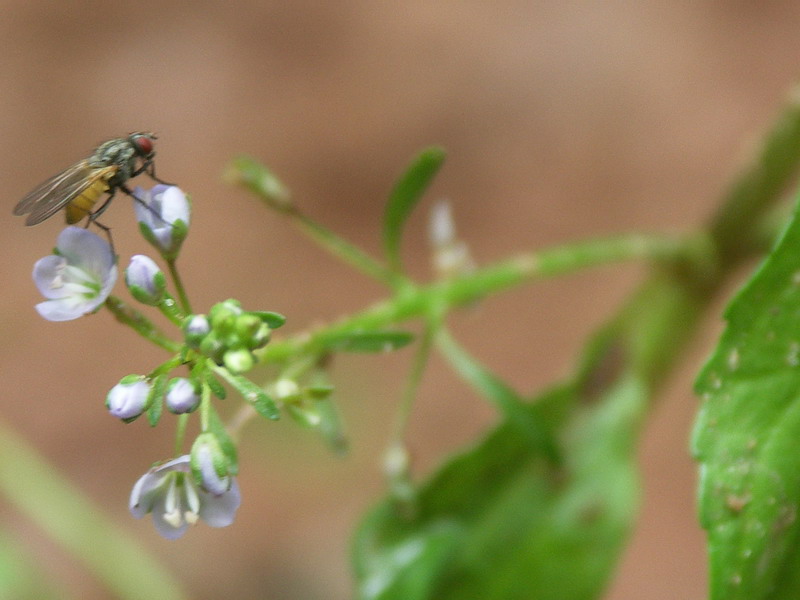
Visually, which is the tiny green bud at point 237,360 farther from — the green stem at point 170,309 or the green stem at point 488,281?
the green stem at point 488,281

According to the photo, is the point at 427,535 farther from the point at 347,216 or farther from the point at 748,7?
the point at 748,7

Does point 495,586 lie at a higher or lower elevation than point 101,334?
lower

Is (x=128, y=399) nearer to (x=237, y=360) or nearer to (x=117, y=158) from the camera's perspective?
(x=237, y=360)

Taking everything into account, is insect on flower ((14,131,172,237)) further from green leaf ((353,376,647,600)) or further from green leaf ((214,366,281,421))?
green leaf ((353,376,647,600))

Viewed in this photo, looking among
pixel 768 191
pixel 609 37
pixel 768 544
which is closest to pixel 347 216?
pixel 609 37

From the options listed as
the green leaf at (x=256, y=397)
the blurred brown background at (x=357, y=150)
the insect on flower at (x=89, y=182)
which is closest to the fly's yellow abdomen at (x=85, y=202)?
the insect on flower at (x=89, y=182)

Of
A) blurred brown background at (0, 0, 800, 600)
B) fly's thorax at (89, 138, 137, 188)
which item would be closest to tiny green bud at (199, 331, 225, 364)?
fly's thorax at (89, 138, 137, 188)

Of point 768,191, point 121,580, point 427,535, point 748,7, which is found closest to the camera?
point 427,535
